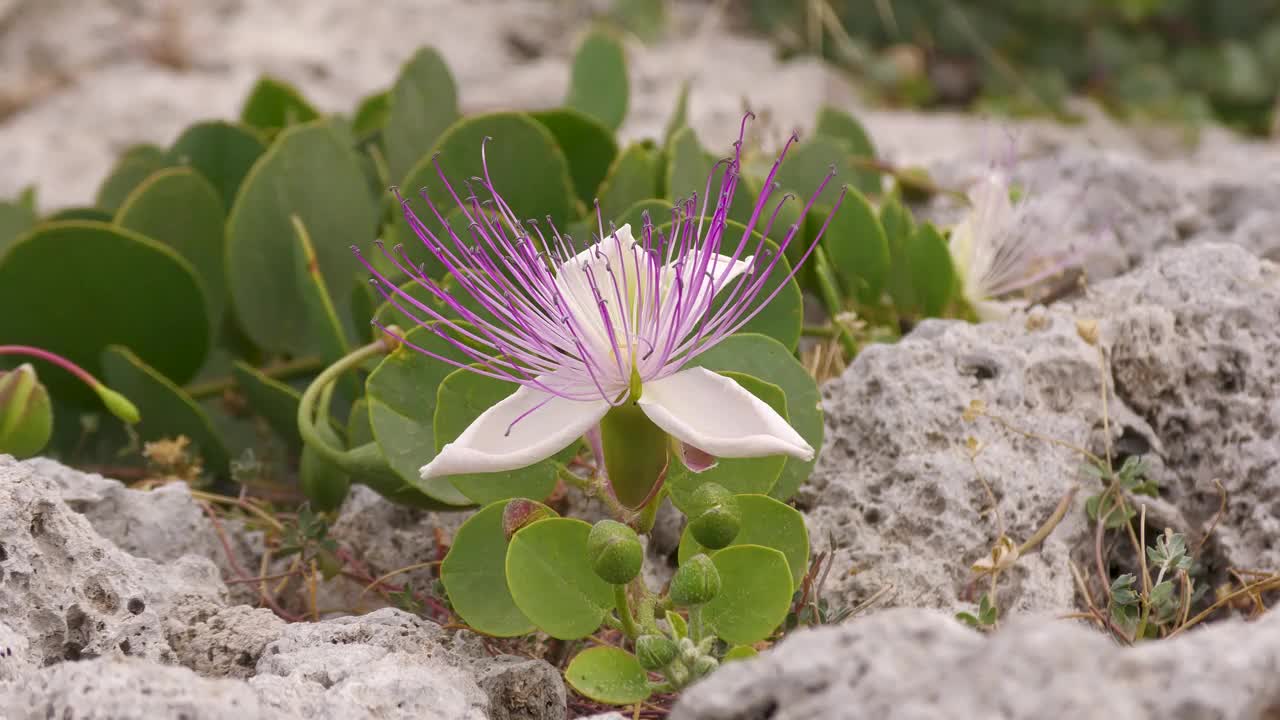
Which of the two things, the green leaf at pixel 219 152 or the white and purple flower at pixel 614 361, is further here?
the green leaf at pixel 219 152

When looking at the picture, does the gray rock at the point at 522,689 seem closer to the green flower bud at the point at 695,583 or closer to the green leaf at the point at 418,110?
the green flower bud at the point at 695,583

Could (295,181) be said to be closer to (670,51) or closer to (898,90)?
(670,51)

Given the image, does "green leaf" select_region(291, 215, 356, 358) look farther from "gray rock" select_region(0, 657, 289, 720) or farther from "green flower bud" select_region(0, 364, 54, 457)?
"gray rock" select_region(0, 657, 289, 720)

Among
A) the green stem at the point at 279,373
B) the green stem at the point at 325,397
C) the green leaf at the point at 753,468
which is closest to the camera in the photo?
the green leaf at the point at 753,468

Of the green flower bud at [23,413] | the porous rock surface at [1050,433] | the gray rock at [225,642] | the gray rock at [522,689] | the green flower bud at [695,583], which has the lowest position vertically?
the porous rock surface at [1050,433]

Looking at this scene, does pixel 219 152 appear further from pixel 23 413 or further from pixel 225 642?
pixel 225 642

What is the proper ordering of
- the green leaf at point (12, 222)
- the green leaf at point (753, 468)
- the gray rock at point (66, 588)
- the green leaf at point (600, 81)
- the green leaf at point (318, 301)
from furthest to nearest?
the green leaf at point (600, 81), the green leaf at point (12, 222), the green leaf at point (318, 301), the green leaf at point (753, 468), the gray rock at point (66, 588)

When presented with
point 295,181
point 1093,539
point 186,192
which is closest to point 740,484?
point 1093,539

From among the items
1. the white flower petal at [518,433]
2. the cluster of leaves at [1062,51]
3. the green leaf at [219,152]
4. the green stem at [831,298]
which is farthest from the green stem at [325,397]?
the cluster of leaves at [1062,51]
